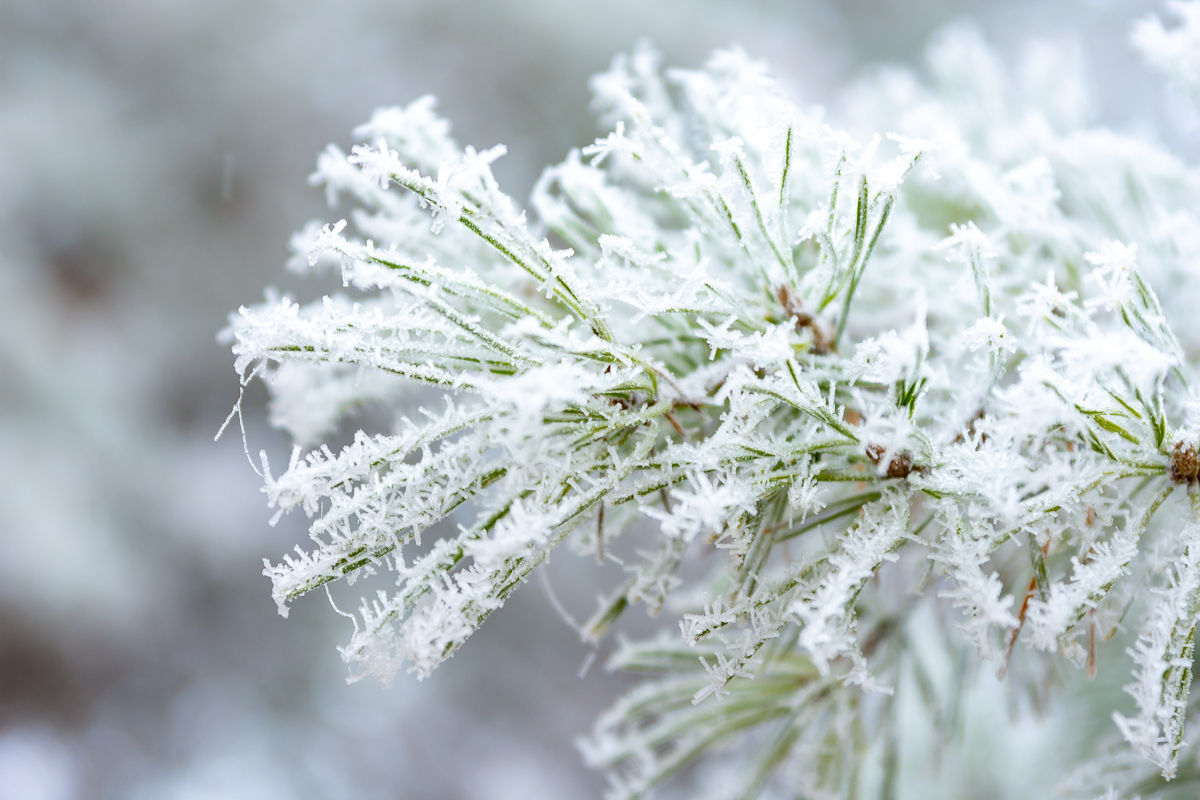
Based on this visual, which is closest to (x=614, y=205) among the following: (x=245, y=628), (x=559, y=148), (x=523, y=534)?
(x=523, y=534)

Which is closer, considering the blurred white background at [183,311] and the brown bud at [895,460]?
the brown bud at [895,460]

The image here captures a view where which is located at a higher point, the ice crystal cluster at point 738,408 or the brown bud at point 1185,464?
the ice crystal cluster at point 738,408

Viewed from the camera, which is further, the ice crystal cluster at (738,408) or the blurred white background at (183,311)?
the blurred white background at (183,311)

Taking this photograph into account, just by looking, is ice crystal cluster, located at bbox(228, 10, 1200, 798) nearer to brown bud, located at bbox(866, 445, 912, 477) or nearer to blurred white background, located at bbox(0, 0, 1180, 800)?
brown bud, located at bbox(866, 445, 912, 477)

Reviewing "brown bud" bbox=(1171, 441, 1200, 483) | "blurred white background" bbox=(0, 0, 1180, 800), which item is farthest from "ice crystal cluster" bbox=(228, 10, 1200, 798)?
"blurred white background" bbox=(0, 0, 1180, 800)

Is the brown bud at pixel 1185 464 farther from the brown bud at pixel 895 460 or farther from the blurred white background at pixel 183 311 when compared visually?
the blurred white background at pixel 183 311

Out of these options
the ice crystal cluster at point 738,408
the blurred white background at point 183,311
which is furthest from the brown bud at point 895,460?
the blurred white background at point 183,311

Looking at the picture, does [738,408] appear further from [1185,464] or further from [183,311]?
[183,311]

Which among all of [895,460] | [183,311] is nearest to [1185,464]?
[895,460]

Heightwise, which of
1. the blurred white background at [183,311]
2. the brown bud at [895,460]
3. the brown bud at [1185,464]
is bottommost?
the brown bud at [1185,464]

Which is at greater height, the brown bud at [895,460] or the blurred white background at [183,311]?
the blurred white background at [183,311]
